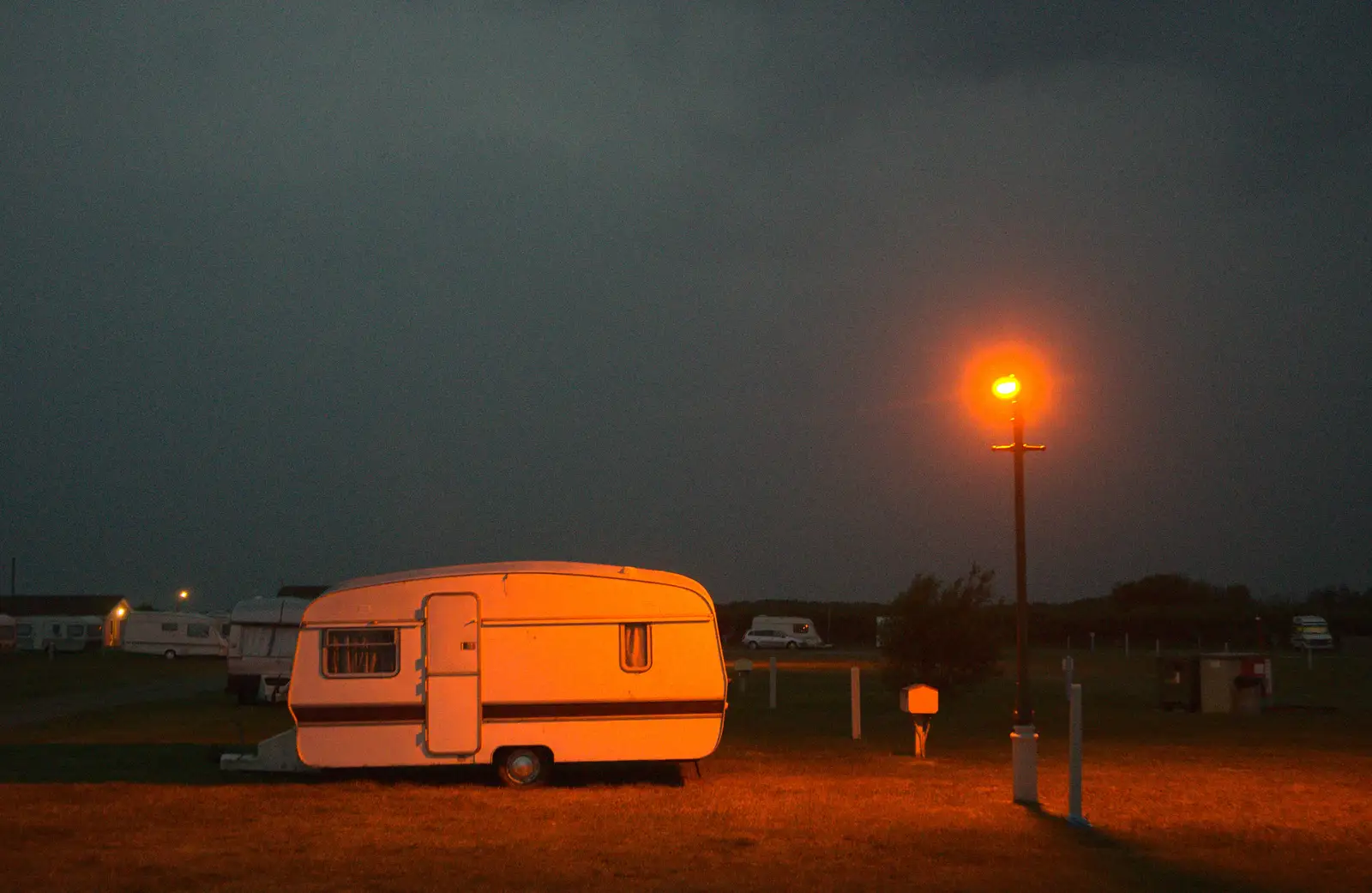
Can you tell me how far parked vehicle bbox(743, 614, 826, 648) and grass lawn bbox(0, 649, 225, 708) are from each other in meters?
26.6

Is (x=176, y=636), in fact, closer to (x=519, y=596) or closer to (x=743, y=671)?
(x=743, y=671)

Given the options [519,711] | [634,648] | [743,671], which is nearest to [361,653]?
[519,711]

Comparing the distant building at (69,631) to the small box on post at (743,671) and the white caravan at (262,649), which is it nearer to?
the white caravan at (262,649)

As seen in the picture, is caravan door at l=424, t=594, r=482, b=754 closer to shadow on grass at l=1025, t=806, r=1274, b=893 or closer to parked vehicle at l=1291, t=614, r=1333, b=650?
shadow on grass at l=1025, t=806, r=1274, b=893

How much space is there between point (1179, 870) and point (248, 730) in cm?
1815

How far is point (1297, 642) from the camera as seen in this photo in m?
61.0

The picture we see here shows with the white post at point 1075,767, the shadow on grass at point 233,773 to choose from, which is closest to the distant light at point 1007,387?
the white post at point 1075,767

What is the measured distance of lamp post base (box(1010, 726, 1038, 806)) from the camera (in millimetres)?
13383

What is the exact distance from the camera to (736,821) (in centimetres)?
1261

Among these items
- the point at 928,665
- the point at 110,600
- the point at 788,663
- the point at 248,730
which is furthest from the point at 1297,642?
the point at 110,600

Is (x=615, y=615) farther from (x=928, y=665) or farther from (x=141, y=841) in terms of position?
(x=928, y=665)

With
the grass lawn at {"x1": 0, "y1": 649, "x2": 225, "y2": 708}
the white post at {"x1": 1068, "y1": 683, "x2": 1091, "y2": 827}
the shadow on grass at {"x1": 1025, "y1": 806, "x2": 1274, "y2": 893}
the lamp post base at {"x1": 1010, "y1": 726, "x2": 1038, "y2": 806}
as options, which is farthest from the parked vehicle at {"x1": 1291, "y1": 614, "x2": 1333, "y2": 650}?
the shadow on grass at {"x1": 1025, "y1": 806, "x2": 1274, "y2": 893}

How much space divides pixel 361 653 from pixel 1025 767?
7.71m

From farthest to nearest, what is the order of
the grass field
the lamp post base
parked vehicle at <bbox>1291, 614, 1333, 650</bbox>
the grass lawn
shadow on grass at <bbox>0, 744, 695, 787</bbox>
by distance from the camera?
parked vehicle at <bbox>1291, 614, 1333, 650</bbox>, the grass lawn, shadow on grass at <bbox>0, 744, 695, 787</bbox>, the lamp post base, the grass field
